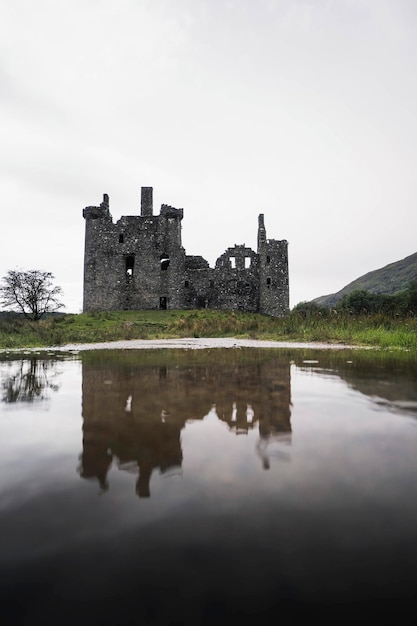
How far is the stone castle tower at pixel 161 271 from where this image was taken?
118ft

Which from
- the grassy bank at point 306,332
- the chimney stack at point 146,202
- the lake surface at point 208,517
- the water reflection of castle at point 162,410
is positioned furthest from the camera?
the chimney stack at point 146,202

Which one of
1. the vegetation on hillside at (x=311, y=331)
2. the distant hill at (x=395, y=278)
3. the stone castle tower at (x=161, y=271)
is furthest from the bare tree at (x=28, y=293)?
the distant hill at (x=395, y=278)

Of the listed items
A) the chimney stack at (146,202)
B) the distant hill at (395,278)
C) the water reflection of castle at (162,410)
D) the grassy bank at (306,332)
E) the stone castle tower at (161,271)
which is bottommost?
the water reflection of castle at (162,410)

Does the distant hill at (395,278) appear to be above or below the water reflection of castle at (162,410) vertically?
above

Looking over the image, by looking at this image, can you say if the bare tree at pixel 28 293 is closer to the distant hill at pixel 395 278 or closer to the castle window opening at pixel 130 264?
the castle window opening at pixel 130 264

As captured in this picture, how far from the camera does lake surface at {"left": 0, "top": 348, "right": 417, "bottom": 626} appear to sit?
888 mm

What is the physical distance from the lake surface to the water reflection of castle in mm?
15

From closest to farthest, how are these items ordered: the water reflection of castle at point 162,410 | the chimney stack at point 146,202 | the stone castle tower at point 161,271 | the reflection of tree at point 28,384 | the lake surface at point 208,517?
the lake surface at point 208,517
the water reflection of castle at point 162,410
the reflection of tree at point 28,384
the stone castle tower at point 161,271
the chimney stack at point 146,202

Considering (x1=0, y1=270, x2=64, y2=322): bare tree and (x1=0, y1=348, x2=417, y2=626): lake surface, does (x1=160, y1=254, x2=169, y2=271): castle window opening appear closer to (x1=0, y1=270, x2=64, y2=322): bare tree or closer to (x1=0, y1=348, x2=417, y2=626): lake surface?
(x1=0, y1=270, x2=64, y2=322): bare tree

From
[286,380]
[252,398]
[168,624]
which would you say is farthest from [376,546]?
[286,380]

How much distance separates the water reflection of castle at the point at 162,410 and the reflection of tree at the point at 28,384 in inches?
15.3

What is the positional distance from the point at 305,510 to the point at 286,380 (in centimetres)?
279

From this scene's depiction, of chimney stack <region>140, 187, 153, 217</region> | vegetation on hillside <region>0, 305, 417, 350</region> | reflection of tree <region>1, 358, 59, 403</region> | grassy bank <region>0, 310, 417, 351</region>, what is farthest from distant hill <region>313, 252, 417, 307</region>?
reflection of tree <region>1, 358, 59, 403</region>

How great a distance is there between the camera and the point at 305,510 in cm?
123
